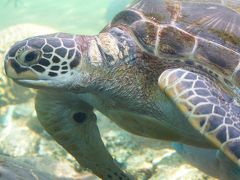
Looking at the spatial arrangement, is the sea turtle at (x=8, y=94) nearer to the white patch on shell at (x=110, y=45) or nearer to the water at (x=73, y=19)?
the white patch on shell at (x=110, y=45)

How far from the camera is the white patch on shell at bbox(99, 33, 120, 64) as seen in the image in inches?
121

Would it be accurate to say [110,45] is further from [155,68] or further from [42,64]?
[42,64]

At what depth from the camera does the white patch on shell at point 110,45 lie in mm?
3080

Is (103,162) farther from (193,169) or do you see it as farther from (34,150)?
(34,150)

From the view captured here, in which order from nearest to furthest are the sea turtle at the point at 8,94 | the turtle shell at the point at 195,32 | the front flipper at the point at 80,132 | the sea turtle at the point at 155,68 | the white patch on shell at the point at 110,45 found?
1. the sea turtle at the point at 155,68
2. the turtle shell at the point at 195,32
3. the white patch on shell at the point at 110,45
4. the front flipper at the point at 80,132
5. the sea turtle at the point at 8,94

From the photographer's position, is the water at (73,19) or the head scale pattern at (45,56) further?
the water at (73,19)

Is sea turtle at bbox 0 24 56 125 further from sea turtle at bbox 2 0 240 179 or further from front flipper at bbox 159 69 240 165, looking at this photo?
front flipper at bbox 159 69 240 165

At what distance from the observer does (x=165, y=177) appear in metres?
4.07

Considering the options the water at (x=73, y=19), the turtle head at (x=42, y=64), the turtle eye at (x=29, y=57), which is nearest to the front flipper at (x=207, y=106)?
the turtle head at (x=42, y=64)

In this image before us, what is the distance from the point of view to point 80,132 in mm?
3707

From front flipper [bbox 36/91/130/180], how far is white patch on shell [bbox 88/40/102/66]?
754 millimetres

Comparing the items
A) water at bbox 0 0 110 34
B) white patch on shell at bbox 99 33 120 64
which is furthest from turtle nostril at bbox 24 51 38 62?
water at bbox 0 0 110 34

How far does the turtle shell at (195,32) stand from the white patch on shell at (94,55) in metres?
0.41

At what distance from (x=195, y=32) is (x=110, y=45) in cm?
82
